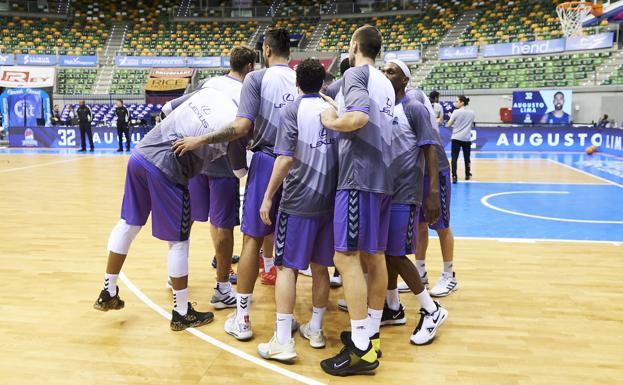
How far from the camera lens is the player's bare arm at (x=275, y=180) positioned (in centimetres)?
299

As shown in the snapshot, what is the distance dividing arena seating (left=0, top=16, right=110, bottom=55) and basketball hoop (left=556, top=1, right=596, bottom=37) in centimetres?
2547

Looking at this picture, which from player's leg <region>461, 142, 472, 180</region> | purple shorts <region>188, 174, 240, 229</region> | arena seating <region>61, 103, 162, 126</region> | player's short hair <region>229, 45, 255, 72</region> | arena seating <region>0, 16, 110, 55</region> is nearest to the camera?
player's short hair <region>229, 45, 255, 72</region>

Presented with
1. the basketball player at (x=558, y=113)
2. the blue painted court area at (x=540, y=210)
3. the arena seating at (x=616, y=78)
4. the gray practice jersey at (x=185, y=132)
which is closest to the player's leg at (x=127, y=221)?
the gray practice jersey at (x=185, y=132)

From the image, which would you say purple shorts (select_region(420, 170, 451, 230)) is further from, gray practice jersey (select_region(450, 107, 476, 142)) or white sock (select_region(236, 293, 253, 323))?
gray practice jersey (select_region(450, 107, 476, 142))

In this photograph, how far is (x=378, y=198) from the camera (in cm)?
294

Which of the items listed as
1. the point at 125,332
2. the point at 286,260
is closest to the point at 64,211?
the point at 125,332

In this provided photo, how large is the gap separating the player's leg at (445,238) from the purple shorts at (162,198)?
1926 millimetres

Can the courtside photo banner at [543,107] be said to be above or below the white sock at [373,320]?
above

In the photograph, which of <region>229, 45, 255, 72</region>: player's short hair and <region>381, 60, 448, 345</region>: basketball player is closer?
<region>381, 60, 448, 345</region>: basketball player

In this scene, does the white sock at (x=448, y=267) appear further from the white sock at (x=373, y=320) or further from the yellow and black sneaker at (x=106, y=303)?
the yellow and black sneaker at (x=106, y=303)

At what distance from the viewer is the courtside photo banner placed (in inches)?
828

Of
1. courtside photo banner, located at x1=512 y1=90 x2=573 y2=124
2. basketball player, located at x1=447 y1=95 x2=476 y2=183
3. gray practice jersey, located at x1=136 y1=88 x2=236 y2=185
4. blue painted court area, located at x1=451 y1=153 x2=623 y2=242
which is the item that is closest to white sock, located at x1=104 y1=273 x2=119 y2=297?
gray practice jersey, located at x1=136 y1=88 x2=236 y2=185

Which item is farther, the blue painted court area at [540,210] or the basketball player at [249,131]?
the blue painted court area at [540,210]

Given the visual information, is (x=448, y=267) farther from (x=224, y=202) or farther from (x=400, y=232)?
(x=224, y=202)
